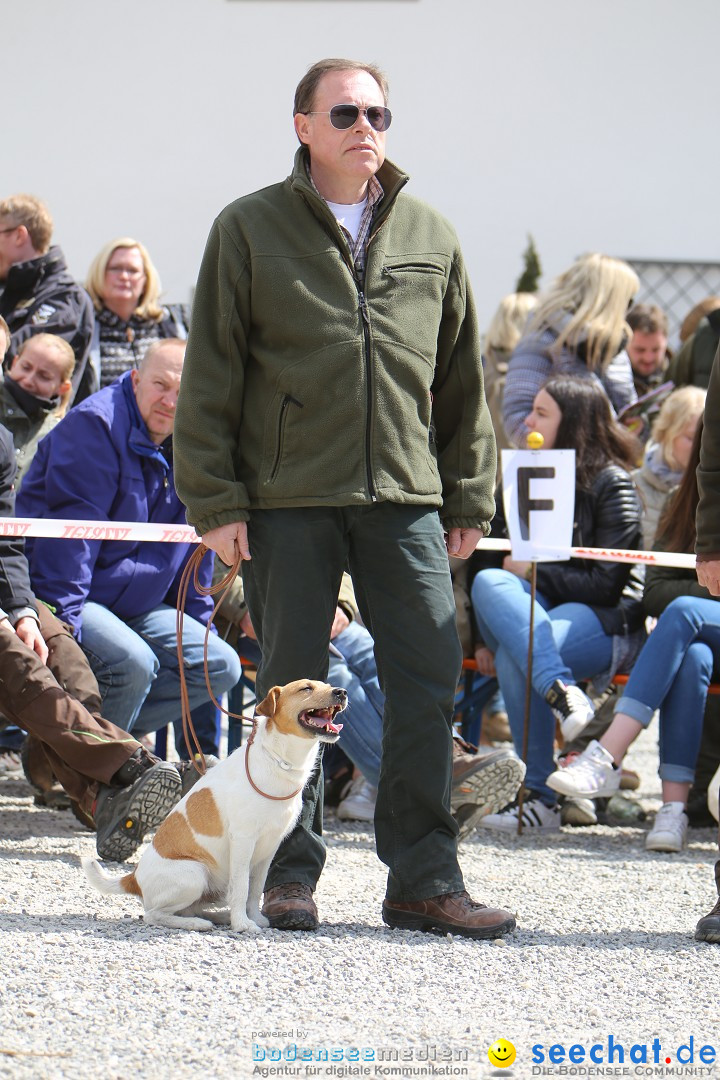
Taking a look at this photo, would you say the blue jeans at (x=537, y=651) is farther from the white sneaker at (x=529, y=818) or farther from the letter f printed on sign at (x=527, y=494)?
the letter f printed on sign at (x=527, y=494)

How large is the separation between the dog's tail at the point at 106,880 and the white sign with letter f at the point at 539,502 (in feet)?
8.30

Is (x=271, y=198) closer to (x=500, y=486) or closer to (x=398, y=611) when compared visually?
(x=398, y=611)

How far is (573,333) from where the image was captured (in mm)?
7277

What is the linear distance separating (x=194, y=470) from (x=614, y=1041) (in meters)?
1.69

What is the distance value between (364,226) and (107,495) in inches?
83.4

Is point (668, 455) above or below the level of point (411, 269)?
below

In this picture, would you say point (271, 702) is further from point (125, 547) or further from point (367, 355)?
point (125, 547)

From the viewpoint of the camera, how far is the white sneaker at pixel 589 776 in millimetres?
5695

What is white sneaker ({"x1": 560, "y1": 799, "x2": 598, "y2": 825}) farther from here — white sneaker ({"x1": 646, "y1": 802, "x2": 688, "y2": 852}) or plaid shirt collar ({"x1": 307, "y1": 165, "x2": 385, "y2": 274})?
Answer: plaid shirt collar ({"x1": 307, "y1": 165, "x2": 385, "y2": 274})

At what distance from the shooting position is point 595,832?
20.2 feet

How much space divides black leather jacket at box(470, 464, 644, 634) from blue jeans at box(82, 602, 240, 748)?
1.56 metres

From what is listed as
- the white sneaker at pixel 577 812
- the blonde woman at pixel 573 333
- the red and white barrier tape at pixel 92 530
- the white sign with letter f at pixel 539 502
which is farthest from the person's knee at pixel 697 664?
the red and white barrier tape at pixel 92 530

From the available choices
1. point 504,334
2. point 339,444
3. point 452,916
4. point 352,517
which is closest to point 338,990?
point 452,916

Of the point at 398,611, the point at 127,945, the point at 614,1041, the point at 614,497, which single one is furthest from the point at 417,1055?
the point at 614,497
